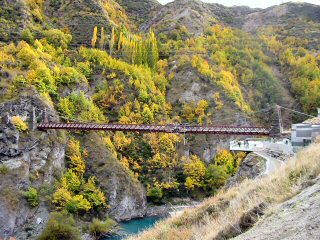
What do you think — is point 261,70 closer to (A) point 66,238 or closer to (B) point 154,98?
(B) point 154,98

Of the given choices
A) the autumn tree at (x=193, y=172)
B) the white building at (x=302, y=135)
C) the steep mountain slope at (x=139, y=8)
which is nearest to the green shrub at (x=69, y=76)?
the autumn tree at (x=193, y=172)

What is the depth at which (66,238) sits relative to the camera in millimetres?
33969

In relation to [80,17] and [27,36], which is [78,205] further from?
[80,17]

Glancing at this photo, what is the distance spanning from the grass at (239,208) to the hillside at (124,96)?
27.1 metres

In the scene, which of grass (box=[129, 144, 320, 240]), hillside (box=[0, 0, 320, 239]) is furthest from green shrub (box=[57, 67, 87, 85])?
grass (box=[129, 144, 320, 240])

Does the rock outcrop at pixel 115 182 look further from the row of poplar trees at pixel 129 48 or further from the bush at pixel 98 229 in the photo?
the row of poplar trees at pixel 129 48

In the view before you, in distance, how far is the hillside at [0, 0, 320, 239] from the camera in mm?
42938

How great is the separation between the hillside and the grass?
27.1 metres

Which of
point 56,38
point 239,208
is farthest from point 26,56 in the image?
point 239,208

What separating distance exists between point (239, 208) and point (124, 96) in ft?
179

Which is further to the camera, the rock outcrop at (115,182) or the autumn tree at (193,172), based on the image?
the autumn tree at (193,172)

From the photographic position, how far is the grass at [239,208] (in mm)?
6574

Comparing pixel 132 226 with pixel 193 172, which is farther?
pixel 193 172

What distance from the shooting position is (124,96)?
202 feet
